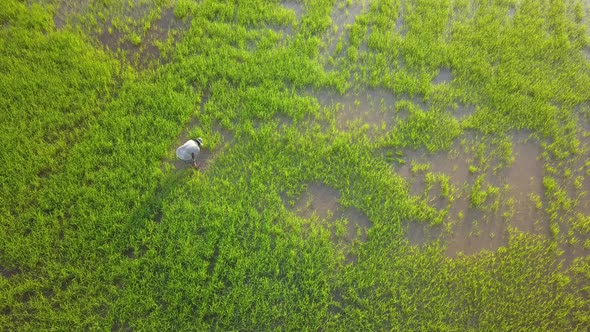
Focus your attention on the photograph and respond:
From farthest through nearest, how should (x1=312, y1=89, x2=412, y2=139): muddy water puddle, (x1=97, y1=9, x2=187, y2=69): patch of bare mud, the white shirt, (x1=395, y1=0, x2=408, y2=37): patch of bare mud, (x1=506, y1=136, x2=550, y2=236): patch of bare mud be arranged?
(x1=395, y1=0, x2=408, y2=37): patch of bare mud → (x1=97, y1=9, x2=187, y2=69): patch of bare mud → (x1=312, y1=89, x2=412, y2=139): muddy water puddle → (x1=506, y1=136, x2=550, y2=236): patch of bare mud → the white shirt

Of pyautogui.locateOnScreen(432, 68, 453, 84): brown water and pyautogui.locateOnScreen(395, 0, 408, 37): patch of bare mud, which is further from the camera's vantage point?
pyautogui.locateOnScreen(395, 0, 408, 37): patch of bare mud

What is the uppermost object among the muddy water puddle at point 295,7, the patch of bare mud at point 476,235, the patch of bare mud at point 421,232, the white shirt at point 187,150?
the muddy water puddle at point 295,7

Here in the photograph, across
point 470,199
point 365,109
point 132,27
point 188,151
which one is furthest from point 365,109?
point 132,27

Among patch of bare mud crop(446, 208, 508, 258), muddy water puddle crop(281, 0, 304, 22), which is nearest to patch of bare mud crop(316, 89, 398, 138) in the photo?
patch of bare mud crop(446, 208, 508, 258)

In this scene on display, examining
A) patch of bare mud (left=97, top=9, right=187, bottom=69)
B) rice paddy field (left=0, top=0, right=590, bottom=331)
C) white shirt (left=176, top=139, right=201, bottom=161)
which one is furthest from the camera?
patch of bare mud (left=97, top=9, right=187, bottom=69)

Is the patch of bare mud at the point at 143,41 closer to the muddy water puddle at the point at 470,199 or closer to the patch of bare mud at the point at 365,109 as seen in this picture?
the patch of bare mud at the point at 365,109

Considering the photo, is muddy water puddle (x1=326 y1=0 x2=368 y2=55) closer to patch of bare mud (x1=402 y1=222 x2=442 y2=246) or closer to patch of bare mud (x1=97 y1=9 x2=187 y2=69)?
patch of bare mud (x1=97 y1=9 x2=187 y2=69)

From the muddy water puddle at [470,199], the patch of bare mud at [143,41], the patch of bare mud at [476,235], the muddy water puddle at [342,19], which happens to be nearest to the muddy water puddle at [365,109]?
the muddy water puddle at [470,199]
